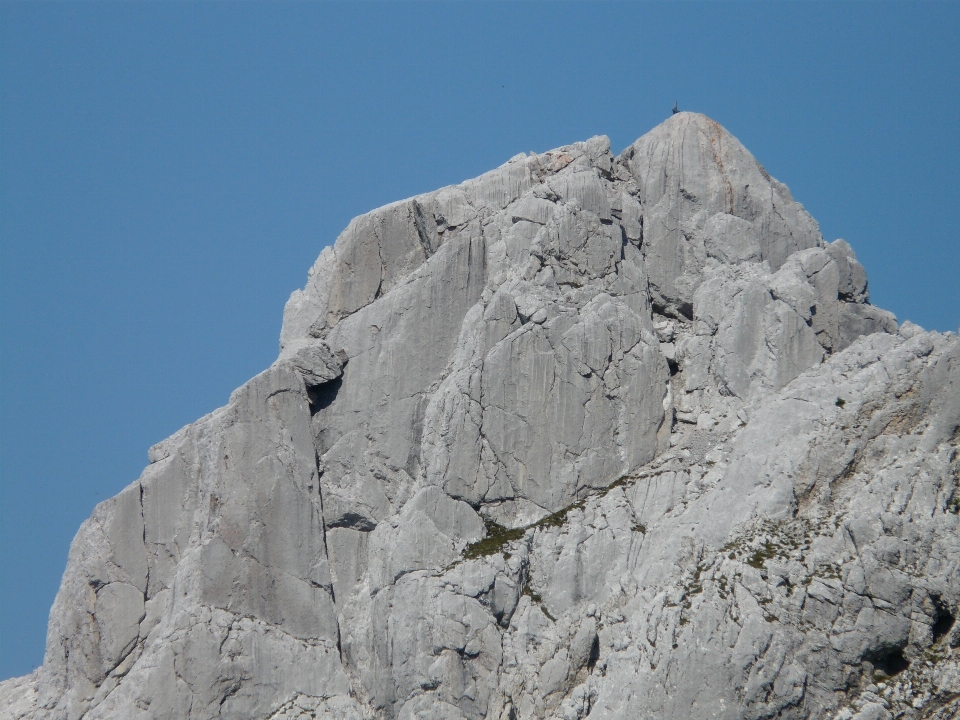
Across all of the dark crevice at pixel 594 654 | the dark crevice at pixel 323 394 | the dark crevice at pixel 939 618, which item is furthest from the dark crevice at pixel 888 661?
the dark crevice at pixel 323 394

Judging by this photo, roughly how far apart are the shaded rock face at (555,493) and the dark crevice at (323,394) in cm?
10

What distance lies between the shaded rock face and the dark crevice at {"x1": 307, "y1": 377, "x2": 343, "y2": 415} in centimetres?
10

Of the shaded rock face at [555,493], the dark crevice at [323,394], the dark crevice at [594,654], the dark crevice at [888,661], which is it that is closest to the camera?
the dark crevice at [888,661]

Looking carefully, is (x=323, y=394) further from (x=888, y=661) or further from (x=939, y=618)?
(x=939, y=618)

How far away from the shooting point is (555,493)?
240 feet

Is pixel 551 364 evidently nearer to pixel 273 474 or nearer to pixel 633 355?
pixel 633 355

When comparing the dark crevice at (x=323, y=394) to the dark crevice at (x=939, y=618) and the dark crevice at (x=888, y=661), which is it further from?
the dark crevice at (x=939, y=618)

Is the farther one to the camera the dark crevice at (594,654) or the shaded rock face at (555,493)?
the dark crevice at (594,654)

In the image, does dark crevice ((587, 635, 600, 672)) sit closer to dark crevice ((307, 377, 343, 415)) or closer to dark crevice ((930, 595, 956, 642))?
dark crevice ((930, 595, 956, 642))

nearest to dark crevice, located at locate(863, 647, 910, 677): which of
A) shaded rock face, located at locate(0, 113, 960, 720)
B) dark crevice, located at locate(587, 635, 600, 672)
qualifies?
shaded rock face, located at locate(0, 113, 960, 720)

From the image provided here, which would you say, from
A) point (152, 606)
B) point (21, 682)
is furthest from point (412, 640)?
point (21, 682)

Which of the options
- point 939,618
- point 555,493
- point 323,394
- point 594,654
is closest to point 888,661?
point 939,618

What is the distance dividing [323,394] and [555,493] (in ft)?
37.0

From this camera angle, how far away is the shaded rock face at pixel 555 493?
219 feet
